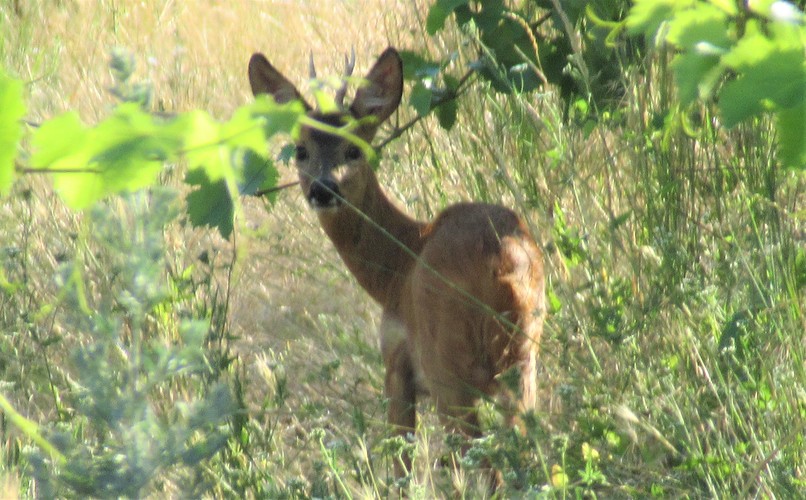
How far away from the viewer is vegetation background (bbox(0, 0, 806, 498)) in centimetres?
206

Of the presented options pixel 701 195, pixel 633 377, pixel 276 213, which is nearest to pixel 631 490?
pixel 633 377

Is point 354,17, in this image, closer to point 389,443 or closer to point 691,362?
point 691,362

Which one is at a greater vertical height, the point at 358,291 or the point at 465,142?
the point at 465,142

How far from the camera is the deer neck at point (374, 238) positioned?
525 cm

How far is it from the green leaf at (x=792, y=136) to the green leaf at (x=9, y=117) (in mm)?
922

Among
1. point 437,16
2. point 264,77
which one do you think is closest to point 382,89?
point 264,77

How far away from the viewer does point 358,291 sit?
5820 millimetres

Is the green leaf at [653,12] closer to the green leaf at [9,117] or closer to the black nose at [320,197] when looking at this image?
the green leaf at [9,117]

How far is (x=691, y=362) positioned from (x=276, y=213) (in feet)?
10.4

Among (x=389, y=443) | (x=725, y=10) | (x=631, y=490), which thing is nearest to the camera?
(x=725, y=10)

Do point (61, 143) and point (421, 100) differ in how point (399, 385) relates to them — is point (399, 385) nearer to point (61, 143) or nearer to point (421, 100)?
point (421, 100)

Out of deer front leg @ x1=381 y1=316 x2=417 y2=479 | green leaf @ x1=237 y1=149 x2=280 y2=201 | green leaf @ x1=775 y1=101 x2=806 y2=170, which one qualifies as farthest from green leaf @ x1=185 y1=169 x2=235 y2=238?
green leaf @ x1=775 y1=101 x2=806 y2=170

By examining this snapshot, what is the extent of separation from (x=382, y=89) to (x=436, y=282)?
1376 millimetres

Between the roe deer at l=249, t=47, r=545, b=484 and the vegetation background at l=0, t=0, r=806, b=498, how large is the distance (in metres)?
0.14
